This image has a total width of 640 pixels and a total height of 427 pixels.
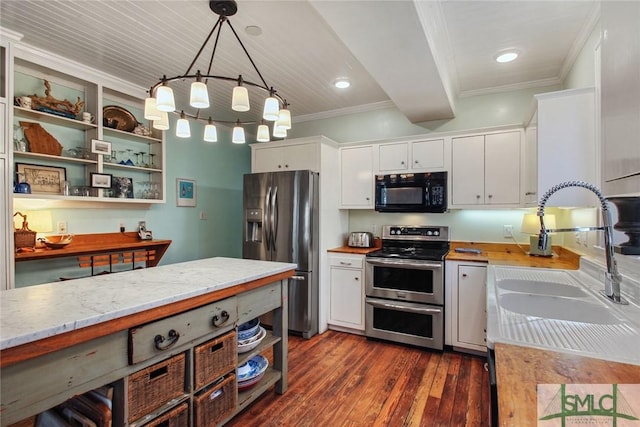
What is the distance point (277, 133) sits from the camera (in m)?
2.10

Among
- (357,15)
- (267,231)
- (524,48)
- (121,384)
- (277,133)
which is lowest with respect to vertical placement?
(121,384)

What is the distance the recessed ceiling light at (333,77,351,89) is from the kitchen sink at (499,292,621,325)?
239cm

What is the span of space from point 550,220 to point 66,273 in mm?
4441

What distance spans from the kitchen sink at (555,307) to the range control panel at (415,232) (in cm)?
191

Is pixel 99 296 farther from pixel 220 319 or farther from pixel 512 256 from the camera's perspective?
pixel 512 256

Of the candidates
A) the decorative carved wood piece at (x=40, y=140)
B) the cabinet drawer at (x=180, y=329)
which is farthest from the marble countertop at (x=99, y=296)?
the decorative carved wood piece at (x=40, y=140)

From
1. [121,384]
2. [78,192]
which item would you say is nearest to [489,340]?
[121,384]

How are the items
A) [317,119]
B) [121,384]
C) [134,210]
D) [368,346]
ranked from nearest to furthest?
[121,384], [368,346], [134,210], [317,119]

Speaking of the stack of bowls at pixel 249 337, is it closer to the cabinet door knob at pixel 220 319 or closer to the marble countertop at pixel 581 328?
the cabinet door knob at pixel 220 319

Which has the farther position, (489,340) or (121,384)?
(121,384)

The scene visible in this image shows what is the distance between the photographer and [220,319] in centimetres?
163

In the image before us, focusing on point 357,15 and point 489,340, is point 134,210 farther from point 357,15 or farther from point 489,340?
point 489,340

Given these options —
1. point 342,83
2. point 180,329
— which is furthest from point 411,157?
point 180,329

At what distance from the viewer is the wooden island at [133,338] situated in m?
0.98
